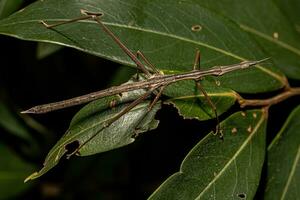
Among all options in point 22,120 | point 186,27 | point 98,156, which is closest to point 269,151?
point 186,27

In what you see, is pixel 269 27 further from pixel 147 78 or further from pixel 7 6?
pixel 7 6

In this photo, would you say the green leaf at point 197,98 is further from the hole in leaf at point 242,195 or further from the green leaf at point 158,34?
the hole in leaf at point 242,195

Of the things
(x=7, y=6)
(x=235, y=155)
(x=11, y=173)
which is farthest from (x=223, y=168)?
(x=11, y=173)

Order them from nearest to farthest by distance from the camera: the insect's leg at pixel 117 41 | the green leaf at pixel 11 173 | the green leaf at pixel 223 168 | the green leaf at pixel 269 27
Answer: the green leaf at pixel 223 168 → the insect's leg at pixel 117 41 → the green leaf at pixel 269 27 → the green leaf at pixel 11 173

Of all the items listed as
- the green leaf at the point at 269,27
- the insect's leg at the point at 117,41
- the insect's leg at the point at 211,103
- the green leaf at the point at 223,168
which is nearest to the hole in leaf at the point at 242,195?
the green leaf at the point at 223,168

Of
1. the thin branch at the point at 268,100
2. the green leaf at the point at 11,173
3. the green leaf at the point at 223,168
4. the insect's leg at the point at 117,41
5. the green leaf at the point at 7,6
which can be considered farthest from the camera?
the green leaf at the point at 11,173

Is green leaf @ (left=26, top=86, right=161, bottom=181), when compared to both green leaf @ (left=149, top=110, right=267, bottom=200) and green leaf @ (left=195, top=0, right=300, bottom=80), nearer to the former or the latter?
green leaf @ (left=149, top=110, right=267, bottom=200)

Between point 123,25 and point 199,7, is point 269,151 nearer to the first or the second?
point 199,7
